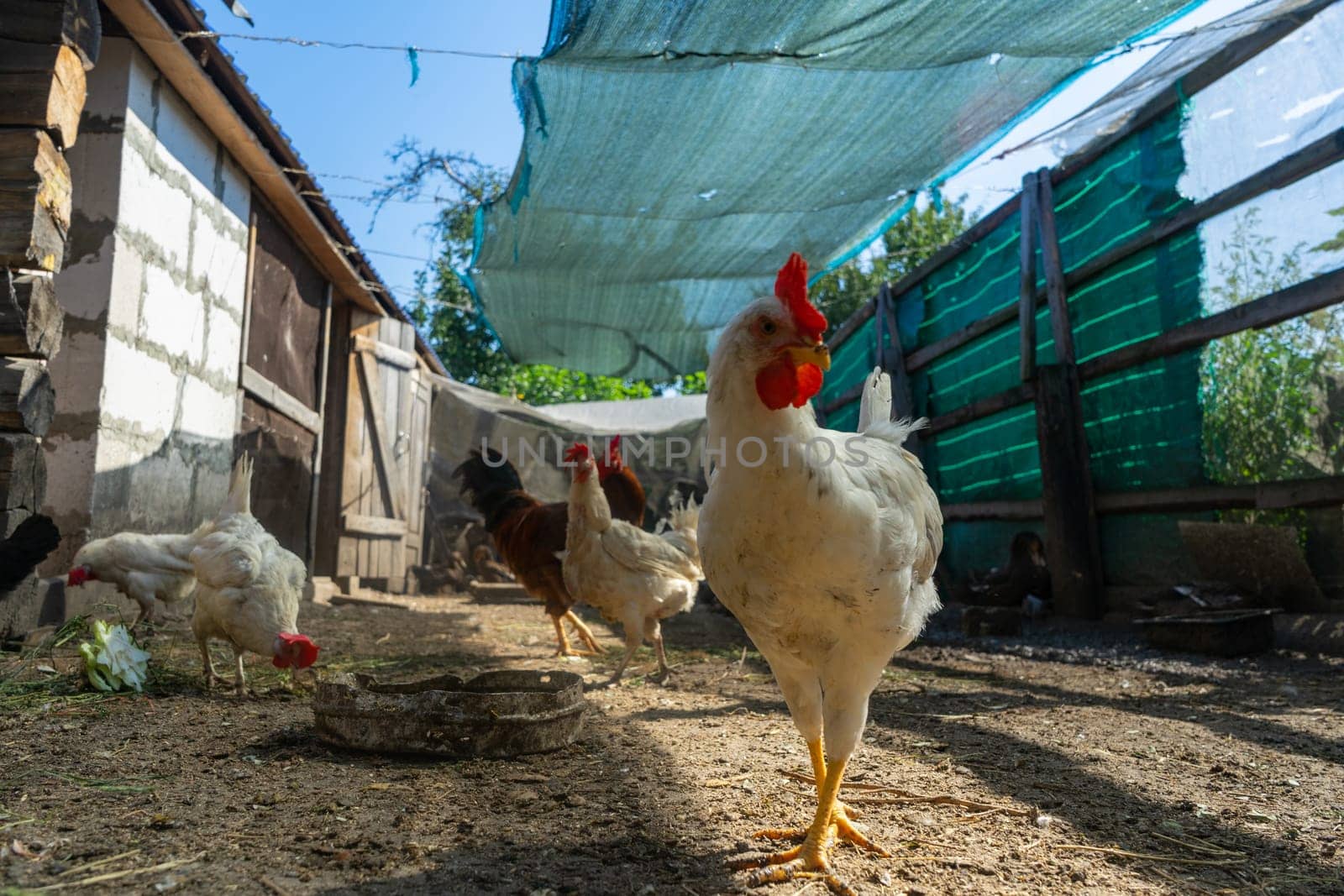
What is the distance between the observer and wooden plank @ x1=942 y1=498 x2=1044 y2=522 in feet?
21.1

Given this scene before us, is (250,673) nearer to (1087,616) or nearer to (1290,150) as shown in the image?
(1087,616)

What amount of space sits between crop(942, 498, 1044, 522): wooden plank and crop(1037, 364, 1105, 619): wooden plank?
1.55ft

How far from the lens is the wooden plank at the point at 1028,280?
620 centimetres

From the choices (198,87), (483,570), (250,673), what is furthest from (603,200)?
(483,570)

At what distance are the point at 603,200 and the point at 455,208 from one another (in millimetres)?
13837

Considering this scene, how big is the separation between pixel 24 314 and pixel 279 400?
4.20 metres

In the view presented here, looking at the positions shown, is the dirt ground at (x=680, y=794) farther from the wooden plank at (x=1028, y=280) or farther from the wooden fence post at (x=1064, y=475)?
the wooden plank at (x=1028, y=280)

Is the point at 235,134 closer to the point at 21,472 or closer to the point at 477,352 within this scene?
the point at 21,472

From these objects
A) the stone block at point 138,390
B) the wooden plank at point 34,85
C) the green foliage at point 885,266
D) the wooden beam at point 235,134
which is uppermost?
the green foliage at point 885,266

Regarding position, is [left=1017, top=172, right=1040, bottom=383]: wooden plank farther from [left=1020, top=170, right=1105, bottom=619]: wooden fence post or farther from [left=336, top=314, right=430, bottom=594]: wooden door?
[left=336, top=314, right=430, bottom=594]: wooden door

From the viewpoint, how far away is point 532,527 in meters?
6.29

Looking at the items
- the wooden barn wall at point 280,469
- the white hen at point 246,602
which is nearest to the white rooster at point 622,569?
the white hen at point 246,602

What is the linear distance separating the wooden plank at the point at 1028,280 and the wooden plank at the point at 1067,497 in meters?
0.28

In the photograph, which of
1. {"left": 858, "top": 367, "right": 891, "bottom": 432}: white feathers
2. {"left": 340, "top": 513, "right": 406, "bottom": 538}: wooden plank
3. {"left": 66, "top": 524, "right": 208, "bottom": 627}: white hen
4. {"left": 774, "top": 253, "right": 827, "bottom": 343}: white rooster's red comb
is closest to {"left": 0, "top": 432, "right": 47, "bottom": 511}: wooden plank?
{"left": 66, "top": 524, "right": 208, "bottom": 627}: white hen
